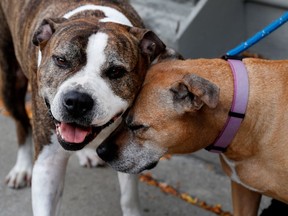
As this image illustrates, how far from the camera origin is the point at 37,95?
162 inches

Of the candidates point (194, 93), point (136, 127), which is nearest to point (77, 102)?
point (136, 127)

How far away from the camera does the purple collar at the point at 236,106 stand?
3.69 m

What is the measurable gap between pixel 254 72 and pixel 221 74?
0.67 ft

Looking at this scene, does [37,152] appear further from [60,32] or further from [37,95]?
[60,32]

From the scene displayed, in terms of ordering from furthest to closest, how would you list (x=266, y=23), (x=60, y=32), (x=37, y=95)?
1. (x=266, y=23)
2. (x=37, y=95)
3. (x=60, y=32)

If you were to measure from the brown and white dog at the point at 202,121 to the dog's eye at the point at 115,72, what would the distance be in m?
0.18

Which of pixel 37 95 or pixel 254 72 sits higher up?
pixel 254 72

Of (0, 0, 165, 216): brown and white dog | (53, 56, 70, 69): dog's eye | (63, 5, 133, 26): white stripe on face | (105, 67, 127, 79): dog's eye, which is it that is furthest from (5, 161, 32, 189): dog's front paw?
(105, 67, 127, 79): dog's eye

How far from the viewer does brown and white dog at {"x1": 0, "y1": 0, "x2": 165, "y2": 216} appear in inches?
141

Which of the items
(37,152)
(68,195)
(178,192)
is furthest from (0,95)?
(178,192)

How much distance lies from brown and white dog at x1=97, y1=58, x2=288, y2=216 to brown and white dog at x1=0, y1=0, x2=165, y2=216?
Answer: 138 mm

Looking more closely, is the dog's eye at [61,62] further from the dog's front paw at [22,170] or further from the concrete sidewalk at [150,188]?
the dog's front paw at [22,170]

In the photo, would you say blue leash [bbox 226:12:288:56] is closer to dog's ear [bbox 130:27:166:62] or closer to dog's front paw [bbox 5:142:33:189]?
dog's ear [bbox 130:27:166:62]

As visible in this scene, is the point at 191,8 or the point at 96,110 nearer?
the point at 96,110
